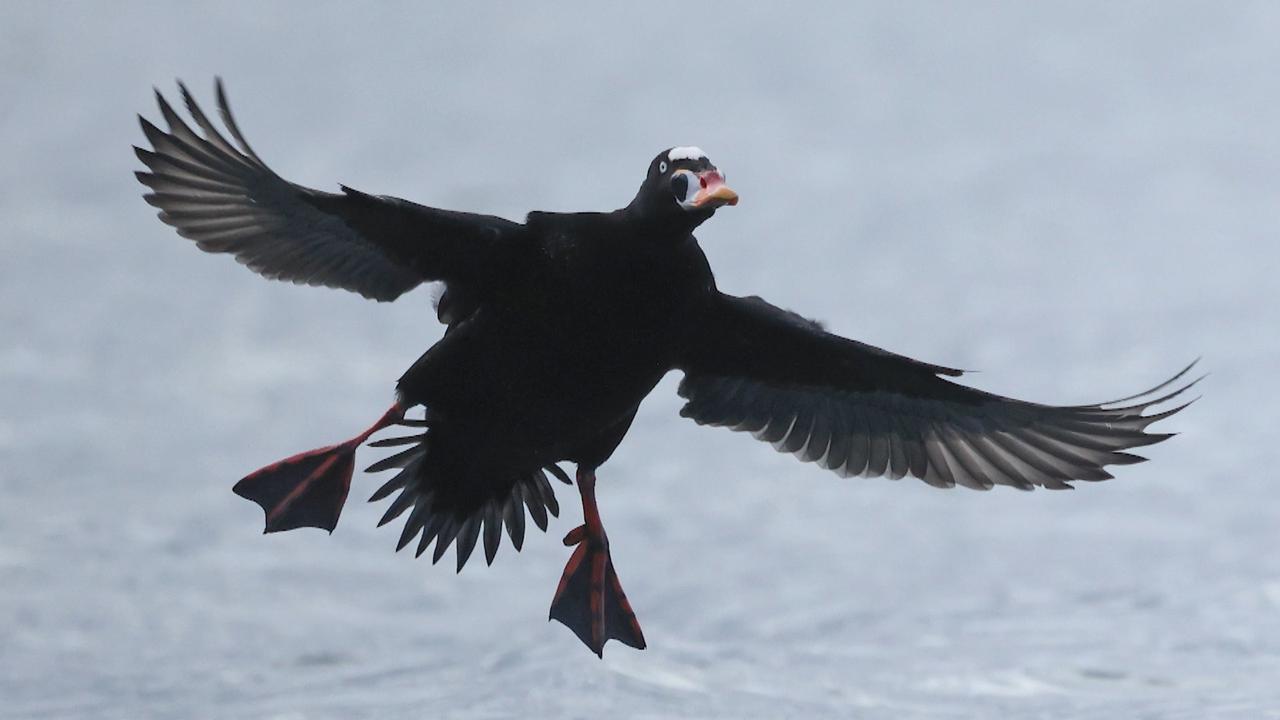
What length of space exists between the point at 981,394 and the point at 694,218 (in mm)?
1365

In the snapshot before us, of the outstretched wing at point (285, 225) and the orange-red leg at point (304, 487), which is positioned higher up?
the outstretched wing at point (285, 225)

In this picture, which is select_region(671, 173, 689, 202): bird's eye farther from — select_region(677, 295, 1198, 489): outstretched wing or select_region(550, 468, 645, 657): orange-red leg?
select_region(550, 468, 645, 657): orange-red leg

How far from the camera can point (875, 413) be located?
6.50 m

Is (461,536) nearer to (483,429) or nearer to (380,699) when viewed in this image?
(483,429)

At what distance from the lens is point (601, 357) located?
5.39 m

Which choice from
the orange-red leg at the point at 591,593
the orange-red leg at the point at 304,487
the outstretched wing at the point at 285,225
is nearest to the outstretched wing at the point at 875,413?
the orange-red leg at the point at 591,593

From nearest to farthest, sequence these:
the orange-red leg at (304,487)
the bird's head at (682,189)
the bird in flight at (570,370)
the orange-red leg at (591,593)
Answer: the bird's head at (682,189) → the bird in flight at (570,370) → the orange-red leg at (304,487) → the orange-red leg at (591,593)

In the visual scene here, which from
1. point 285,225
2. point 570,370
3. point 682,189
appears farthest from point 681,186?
point 285,225

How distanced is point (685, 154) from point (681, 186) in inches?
3.7

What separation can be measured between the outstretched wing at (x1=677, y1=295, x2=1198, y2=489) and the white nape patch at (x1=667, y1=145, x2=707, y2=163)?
2.18 ft

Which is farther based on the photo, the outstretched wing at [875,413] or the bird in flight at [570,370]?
the outstretched wing at [875,413]

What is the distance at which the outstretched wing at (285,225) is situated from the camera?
18.3 feet

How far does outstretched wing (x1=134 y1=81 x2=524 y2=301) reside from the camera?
559cm

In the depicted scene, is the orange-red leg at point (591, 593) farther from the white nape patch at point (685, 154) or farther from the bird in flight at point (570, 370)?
the white nape patch at point (685, 154)
